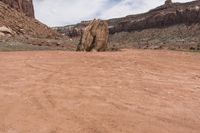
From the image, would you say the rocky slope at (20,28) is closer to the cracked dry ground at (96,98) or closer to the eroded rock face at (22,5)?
the eroded rock face at (22,5)

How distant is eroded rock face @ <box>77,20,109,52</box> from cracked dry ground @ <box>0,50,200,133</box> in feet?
28.2

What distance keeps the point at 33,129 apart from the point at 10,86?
299cm

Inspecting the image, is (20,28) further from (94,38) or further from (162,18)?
(162,18)

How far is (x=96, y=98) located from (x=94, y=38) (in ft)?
45.4

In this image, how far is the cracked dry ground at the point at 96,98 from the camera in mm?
7199

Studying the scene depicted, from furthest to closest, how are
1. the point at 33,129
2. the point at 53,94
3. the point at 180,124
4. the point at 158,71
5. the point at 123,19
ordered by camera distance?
the point at 123,19, the point at 158,71, the point at 53,94, the point at 180,124, the point at 33,129

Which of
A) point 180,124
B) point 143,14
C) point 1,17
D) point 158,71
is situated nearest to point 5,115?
point 180,124

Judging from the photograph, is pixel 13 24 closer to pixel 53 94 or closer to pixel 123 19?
pixel 53 94

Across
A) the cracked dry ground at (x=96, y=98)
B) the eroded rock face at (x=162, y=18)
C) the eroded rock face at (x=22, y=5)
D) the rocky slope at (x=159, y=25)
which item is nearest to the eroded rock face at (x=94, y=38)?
the cracked dry ground at (x=96, y=98)

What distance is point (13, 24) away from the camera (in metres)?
36.8

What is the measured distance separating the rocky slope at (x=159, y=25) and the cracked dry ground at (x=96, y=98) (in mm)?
49586

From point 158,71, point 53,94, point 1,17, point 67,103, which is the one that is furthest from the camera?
point 1,17

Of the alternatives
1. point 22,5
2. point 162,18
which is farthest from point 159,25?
point 22,5

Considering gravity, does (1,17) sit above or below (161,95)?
above
